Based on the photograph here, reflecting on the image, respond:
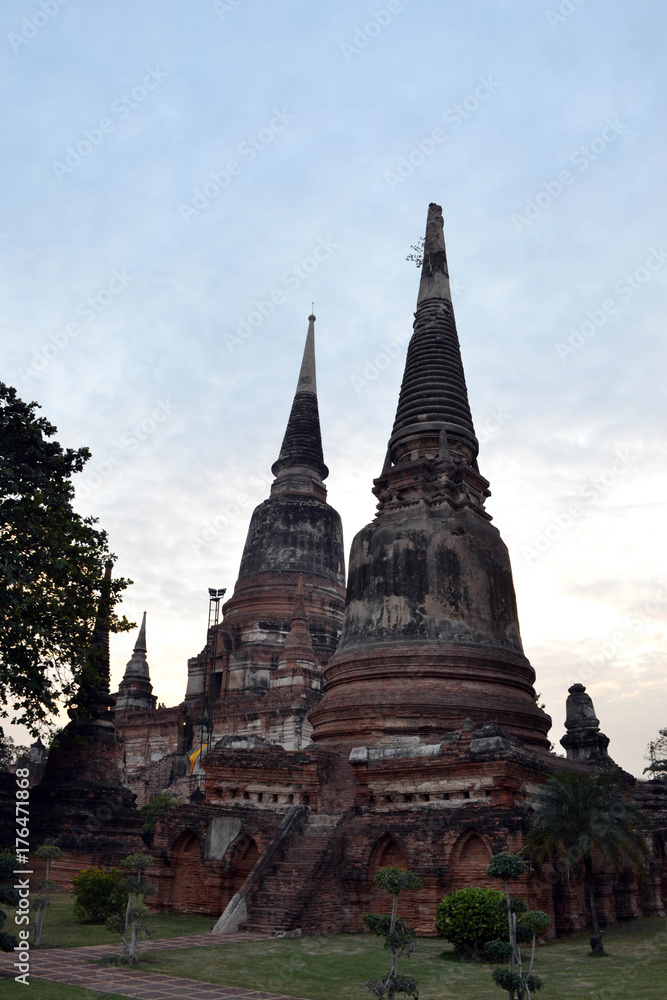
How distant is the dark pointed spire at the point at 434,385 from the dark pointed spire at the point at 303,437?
795 inches

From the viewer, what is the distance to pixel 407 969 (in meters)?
10.9

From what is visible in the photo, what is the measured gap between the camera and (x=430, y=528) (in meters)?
21.4

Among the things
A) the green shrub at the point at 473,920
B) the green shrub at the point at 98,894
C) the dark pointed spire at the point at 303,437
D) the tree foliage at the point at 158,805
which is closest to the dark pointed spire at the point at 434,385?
the green shrub at the point at 473,920

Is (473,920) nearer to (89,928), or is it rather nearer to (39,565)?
(89,928)

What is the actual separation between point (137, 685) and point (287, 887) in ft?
113

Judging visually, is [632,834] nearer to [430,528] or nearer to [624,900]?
[624,900]

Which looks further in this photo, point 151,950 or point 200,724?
point 200,724

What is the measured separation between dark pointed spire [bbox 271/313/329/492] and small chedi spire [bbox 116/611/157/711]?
13747 mm

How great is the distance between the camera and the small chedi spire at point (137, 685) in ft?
152

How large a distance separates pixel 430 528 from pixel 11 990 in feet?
48.2

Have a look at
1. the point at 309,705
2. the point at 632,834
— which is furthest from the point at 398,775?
the point at 309,705

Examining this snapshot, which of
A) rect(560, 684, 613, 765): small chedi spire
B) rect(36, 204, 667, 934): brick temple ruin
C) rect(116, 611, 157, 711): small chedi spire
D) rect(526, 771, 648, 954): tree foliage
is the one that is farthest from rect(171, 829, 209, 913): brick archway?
rect(116, 611, 157, 711): small chedi spire

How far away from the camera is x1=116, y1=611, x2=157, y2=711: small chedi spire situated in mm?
46312

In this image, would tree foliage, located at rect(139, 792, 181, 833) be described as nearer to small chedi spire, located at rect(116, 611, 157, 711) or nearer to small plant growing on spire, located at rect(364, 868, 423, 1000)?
small chedi spire, located at rect(116, 611, 157, 711)
